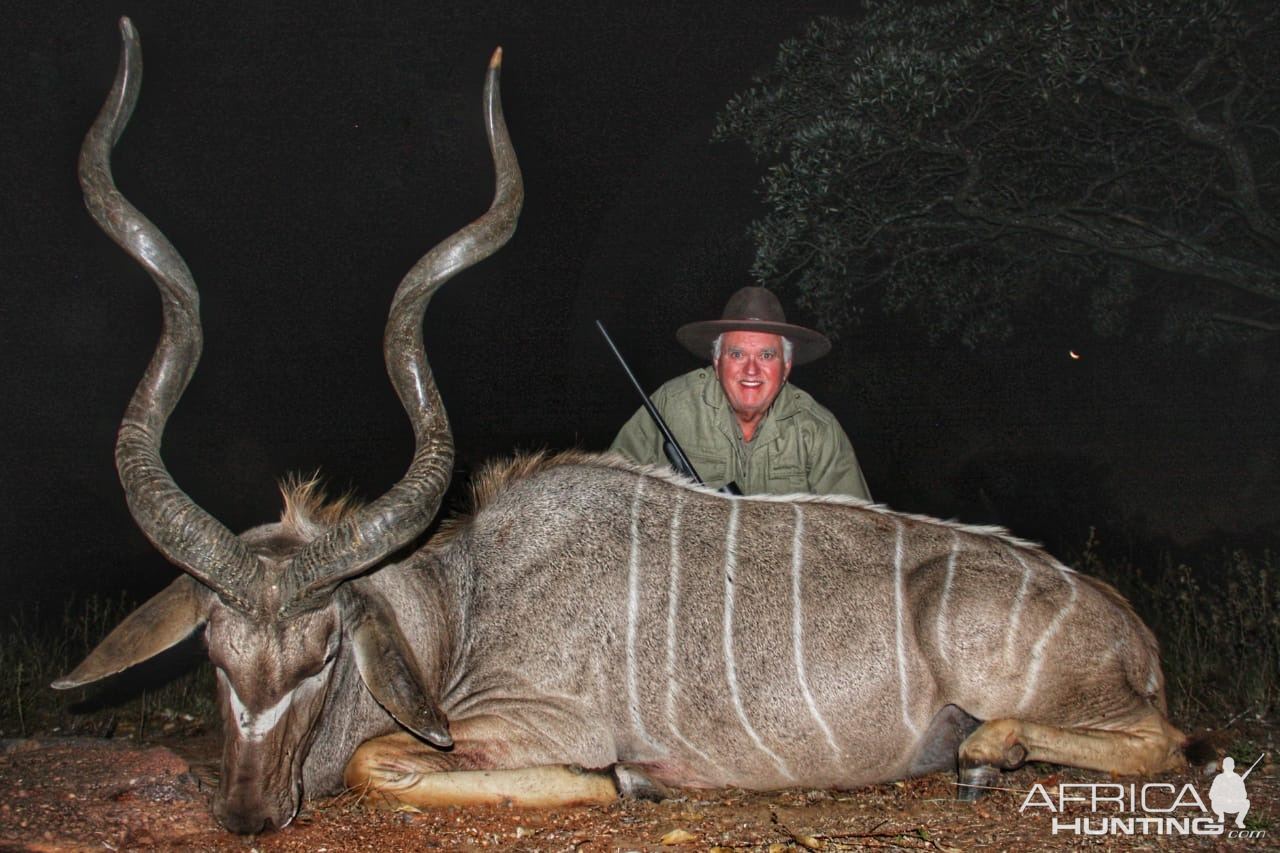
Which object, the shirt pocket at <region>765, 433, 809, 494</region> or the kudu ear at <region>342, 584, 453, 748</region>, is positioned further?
the shirt pocket at <region>765, 433, 809, 494</region>

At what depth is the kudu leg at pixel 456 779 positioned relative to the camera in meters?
3.06

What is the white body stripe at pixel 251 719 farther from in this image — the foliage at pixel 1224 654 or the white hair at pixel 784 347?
the foliage at pixel 1224 654

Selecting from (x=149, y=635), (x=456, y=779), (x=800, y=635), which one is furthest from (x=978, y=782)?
(x=149, y=635)

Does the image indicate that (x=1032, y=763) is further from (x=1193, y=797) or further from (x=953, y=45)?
(x=953, y=45)

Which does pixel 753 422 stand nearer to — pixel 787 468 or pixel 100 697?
pixel 787 468

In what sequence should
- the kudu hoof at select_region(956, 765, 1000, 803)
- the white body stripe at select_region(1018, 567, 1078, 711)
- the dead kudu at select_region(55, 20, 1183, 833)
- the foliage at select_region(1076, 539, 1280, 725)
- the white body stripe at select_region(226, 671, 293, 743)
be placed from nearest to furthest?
1. the white body stripe at select_region(226, 671, 293, 743)
2. the dead kudu at select_region(55, 20, 1183, 833)
3. the kudu hoof at select_region(956, 765, 1000, 803)
4. the white body stripe at select_region(1018, 567, 1078, 711)
5. the foliage at select_region(1076, 539, 1280, 725)

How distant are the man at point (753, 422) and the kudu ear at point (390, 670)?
180 centimetres

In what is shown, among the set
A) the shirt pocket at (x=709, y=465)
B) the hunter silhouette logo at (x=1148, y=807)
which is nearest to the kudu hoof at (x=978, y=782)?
the hunter silhouette logo at (x=1148, y=807)

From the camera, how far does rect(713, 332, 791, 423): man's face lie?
15.3 feet

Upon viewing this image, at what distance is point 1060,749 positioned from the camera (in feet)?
10.7

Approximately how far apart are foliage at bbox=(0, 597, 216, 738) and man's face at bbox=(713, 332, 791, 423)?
2.60 meters

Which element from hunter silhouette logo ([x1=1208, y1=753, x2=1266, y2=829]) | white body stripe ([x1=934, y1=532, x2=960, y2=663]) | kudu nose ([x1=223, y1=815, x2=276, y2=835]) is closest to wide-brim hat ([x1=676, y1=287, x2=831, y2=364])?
white body stripe ([x1=934, y1=532, x2=960, y2=663])

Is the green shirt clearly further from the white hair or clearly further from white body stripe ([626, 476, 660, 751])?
white body stripe ([626, 476, 660, 751])

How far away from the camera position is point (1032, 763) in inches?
141
